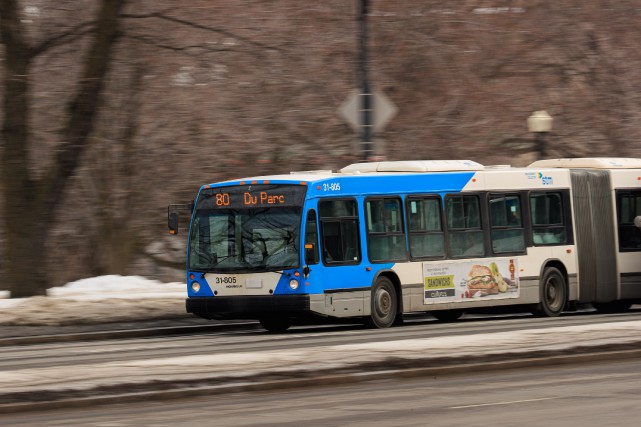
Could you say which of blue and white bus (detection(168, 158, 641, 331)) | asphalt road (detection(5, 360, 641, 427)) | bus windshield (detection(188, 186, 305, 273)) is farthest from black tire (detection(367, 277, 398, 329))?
asphalt road (detection(5, 360, 641, 427))

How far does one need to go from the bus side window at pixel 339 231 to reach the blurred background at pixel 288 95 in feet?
21.4

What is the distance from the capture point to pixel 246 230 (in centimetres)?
2305

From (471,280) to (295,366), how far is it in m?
11.4

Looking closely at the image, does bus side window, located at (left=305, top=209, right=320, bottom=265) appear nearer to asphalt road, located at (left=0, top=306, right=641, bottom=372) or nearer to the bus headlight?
asphalt road, located at (left=0, top=306, right=641, bottom=372)

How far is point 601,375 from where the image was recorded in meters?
13.8

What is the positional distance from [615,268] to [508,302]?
3.19 meters

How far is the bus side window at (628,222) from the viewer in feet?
91.5

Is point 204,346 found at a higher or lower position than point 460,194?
lower

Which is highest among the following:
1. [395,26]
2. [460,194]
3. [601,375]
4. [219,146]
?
[395,26]

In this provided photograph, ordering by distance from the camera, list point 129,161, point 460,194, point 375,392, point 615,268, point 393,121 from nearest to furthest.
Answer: point 375,392 → point 460,194 → point 615,268 → point 129,161 → point 393,121

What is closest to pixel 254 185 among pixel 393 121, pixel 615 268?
pixel 615 268

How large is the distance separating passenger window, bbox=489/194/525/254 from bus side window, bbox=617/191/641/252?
2.76 m

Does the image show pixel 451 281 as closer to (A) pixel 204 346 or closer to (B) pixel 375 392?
(A) pixel 204 346

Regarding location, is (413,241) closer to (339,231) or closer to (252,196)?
(339,231)
